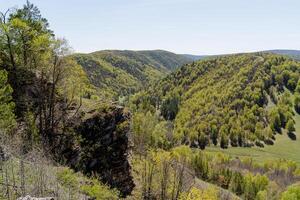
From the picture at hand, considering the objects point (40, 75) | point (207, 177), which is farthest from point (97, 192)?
point (207, 177)

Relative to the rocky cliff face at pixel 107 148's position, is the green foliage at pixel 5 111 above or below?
above

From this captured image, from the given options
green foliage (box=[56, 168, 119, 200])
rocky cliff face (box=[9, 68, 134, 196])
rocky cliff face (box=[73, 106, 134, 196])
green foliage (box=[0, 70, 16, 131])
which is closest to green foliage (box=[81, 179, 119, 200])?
green foliage (box=[56, 168, 119, 200])

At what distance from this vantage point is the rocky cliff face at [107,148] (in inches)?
2215

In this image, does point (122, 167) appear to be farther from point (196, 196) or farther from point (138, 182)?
point (196, 196)

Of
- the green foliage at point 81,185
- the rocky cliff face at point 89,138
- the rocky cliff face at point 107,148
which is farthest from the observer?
the rocky cliff face at point 107,148

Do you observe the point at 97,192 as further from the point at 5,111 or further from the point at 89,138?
the point at 89,138

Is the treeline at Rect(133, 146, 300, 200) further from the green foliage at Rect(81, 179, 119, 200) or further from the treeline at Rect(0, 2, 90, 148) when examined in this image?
the treeline at Rect(0, 2, 90, 148)

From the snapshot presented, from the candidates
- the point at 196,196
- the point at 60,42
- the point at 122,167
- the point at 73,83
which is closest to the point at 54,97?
the point at 73,83

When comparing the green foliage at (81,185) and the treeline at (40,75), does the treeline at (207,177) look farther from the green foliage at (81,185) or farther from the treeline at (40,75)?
A: the treeline at (40,75)

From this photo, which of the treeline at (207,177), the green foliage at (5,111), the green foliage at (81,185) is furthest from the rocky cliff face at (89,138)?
the green foliage at (5,111)

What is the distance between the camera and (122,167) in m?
58.0

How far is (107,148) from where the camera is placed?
190ft

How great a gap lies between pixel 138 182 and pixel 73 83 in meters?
20.5

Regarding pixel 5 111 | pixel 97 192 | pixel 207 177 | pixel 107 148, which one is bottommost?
pixel 207 177
